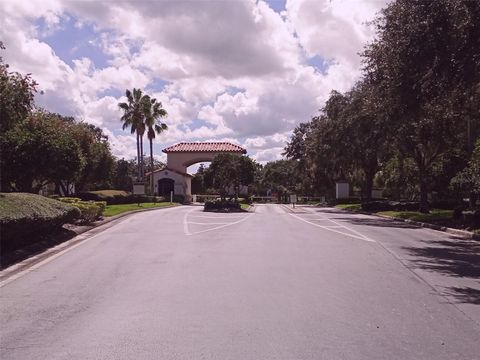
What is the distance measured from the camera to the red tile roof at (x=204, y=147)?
7481 centimetres

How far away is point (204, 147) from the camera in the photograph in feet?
252

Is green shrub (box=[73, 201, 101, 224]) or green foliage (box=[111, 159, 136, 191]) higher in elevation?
green foliage (box=[111, 159, 136, 191])

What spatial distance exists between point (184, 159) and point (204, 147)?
3442 millimetres

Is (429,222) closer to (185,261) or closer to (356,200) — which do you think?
(185,261)

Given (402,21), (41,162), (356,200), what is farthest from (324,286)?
(356,200)

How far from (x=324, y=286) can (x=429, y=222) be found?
19.1m

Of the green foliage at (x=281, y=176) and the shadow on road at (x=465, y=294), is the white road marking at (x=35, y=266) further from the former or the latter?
the green foliage at (x=281, y=176)

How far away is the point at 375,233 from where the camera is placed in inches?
859

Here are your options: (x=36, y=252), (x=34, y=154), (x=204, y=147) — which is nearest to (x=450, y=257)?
(x=36, y=252)

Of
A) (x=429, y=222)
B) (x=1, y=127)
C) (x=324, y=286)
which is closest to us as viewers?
(x=324, y=286)

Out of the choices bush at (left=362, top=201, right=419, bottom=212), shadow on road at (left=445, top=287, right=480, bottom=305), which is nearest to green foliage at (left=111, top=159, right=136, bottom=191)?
bush at (left=362, top=201, right=419, bottom=212)

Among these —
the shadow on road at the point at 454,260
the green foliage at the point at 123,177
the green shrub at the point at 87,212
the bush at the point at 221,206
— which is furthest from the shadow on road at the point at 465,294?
the green foliage at the point at 123,177

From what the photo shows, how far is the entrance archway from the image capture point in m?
67.4

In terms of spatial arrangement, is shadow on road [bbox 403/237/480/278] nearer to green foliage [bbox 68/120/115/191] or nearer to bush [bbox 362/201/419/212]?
bush [bbox 362/201/419/212]
